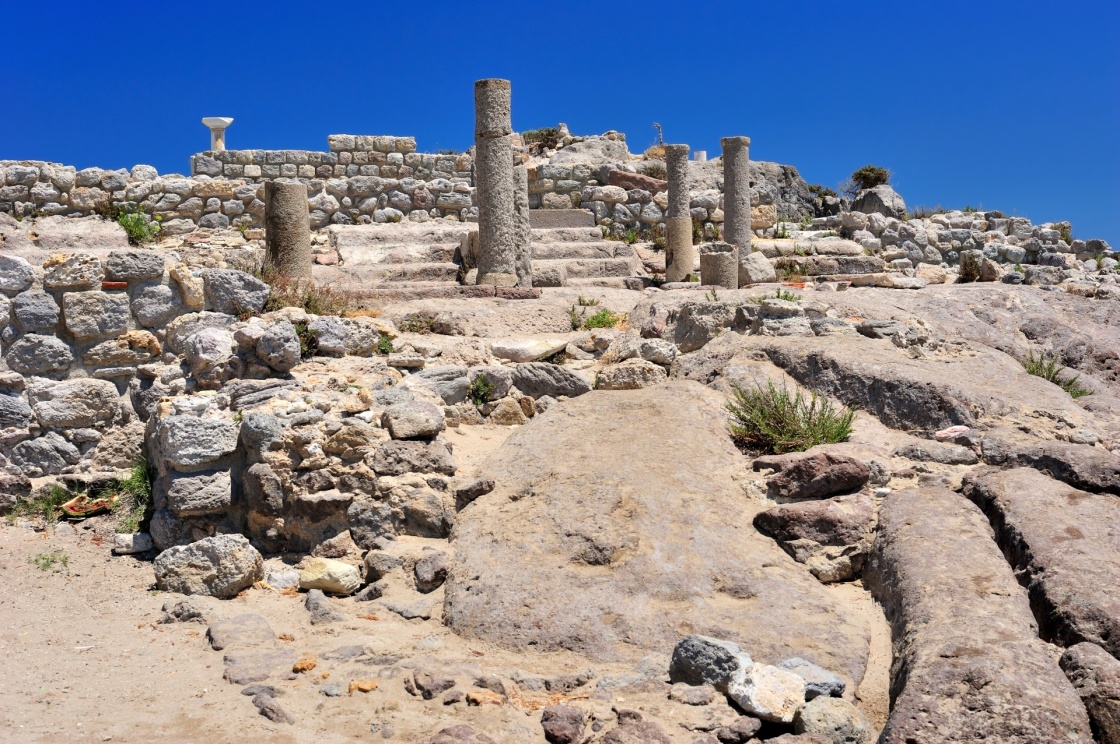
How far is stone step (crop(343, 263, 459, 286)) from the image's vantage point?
14077mm

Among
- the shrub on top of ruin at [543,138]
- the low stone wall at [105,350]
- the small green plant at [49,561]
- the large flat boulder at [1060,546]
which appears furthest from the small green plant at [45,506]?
the shrub on top of ruin at [543,138]

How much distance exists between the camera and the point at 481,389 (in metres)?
7.44

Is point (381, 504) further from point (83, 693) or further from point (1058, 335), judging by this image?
point (1058, 335)

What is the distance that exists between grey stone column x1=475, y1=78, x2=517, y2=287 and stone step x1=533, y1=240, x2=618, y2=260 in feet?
9.64

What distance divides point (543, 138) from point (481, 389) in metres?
18.6

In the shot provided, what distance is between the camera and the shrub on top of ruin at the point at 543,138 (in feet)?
80.0

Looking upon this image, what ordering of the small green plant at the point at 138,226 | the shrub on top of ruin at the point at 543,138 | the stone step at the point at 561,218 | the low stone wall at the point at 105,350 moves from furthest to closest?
the shrub on top of ruin at the point at 543,138, the stone step at the point at 561,218, the small green plant at the point at 138,226, the low stone wall at the point at 105,350

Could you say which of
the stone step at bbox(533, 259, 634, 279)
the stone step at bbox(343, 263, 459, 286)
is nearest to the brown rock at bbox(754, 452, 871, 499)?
the stone step at bbox(343, 263, 459, 286)

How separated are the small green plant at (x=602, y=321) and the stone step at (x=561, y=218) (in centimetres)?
801

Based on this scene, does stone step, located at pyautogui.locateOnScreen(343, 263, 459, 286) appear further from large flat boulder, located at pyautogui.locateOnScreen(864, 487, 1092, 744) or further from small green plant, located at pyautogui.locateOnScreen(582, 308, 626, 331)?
large flat boulder, located at pyautogui.locateOnScreen(864, 487, 1092, 744)

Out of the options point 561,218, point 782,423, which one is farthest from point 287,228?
point 561,218

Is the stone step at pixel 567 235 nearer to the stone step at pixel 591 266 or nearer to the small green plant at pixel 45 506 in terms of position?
the stone step at pixel 591 266

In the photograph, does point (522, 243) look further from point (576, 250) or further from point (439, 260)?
point (576, 250)

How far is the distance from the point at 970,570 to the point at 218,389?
4.78 metres
